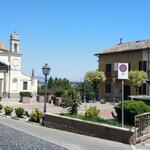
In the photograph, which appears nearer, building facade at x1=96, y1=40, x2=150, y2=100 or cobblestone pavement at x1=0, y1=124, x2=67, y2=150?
cobblestone pavement at x1=0, y1=124, x2=67, y2=150

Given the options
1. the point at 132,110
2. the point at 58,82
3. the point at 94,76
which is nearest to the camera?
the point at 132,110

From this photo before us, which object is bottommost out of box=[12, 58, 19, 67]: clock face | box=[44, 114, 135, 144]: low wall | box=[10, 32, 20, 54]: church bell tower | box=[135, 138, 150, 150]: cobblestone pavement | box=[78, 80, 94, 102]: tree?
box=[135, 138, 150, 150]: cobblestone pavement

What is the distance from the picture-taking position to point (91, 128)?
19.9 metres

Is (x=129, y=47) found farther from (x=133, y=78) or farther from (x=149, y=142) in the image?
(x=149, y=142)

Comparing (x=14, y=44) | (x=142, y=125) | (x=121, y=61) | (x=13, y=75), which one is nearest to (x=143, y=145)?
(x=142, y=125)

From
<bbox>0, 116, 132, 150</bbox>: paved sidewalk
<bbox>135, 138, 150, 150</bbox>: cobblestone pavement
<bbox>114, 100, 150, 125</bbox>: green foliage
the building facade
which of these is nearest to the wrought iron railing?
<bbox>135, 138, 150, 150</bbox>: cobblestone pavement

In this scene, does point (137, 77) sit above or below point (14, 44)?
below

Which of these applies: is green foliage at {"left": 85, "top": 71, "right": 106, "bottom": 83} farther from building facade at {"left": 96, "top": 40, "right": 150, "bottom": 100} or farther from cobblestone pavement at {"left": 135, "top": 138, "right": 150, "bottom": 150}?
cobblestone pavement at {"left": 135, "top": 138, "right": 150, "bottom": 150}

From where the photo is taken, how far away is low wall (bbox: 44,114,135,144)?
58.2 ft

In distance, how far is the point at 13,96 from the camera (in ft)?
194

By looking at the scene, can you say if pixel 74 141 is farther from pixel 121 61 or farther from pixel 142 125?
pixel 121 61

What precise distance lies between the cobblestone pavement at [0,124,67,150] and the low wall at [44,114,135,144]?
2492 mm

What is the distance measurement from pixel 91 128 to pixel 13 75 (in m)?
40.9

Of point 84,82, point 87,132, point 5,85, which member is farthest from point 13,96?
point 87,132
